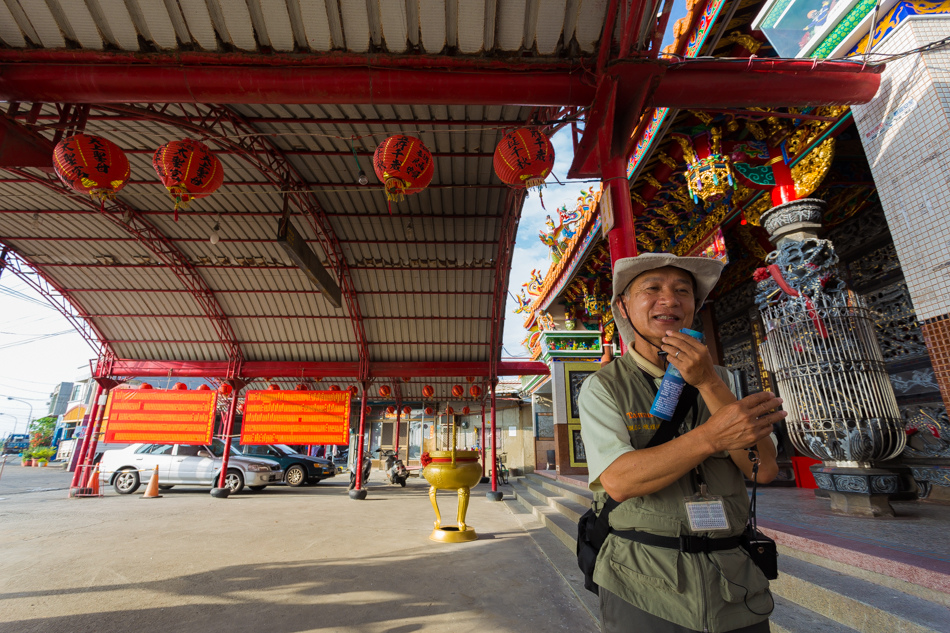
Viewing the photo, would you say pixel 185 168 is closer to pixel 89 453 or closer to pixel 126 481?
pixel 89 453

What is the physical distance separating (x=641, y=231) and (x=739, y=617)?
6.61 meters

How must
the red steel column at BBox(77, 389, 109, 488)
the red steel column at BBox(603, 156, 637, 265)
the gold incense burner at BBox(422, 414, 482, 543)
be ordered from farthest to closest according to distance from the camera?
1. the red steel column at BBox(77, 389, 109, 488)
2. the gold incense burner at BBox(422, 414, 482, 543)
3. the red steel column at BBox(603, 156, 637, 265)

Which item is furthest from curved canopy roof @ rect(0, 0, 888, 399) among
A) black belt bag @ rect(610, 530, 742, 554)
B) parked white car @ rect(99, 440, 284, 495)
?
black belt bag @ rect(610, 530, 742, 554)

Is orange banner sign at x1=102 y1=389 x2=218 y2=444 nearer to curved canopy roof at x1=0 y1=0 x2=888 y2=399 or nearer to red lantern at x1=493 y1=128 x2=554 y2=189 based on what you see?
curved canopy roof at x1=0 y1=0 x2=888 y2=399

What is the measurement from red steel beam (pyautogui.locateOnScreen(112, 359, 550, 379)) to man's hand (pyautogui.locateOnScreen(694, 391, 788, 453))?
11695 mm

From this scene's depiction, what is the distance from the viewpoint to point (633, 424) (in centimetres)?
115

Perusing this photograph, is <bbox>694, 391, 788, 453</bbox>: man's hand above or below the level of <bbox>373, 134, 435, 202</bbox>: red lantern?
below

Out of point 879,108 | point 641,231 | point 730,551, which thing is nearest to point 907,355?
point 879,108

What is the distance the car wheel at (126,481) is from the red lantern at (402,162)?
1174 centimetres

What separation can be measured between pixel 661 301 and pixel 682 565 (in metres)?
0.70

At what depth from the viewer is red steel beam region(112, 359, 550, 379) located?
1261 cm

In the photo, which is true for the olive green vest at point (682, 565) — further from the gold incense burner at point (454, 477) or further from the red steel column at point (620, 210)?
the gold incense burner at point (454, 477)

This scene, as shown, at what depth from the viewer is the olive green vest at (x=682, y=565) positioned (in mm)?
1020

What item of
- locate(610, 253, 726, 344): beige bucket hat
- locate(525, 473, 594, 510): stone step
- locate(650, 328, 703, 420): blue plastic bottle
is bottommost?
locate(525, 473, 594, 510): stone step
